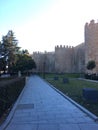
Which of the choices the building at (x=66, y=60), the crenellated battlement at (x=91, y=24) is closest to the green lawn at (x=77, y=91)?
the crenellated battlement at (x=91, y=24)

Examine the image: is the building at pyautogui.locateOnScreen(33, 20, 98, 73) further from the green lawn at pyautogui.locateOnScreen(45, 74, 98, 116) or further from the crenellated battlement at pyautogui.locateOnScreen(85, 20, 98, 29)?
the green lawn at pyautogui.locateOnScreen(45, 74, 98, 116)

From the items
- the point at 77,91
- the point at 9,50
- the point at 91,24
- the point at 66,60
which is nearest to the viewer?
the point at 77,91

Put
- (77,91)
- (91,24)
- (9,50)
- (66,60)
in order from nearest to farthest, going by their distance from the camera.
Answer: (77,91)
(9,50)
(91,24)
(66,60)

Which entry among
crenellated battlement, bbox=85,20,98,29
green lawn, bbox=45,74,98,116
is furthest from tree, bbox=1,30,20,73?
green lawn, bbox=45,74,98,116

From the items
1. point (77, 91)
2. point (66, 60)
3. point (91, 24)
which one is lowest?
point (77, 91)

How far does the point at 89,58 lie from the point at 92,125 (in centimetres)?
6960

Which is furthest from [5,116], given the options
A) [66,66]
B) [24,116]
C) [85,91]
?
[66,66]

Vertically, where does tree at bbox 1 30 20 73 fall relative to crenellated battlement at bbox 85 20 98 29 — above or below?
below

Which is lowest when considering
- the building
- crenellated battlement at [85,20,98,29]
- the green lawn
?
the green lawn

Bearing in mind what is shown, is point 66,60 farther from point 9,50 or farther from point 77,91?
point 77,91

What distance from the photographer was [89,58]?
78.6 m

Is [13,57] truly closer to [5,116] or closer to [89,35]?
[89,35]

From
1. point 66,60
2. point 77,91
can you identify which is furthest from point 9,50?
point 77,91

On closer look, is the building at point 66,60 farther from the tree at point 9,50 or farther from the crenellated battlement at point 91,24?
the tree at point 9,50
